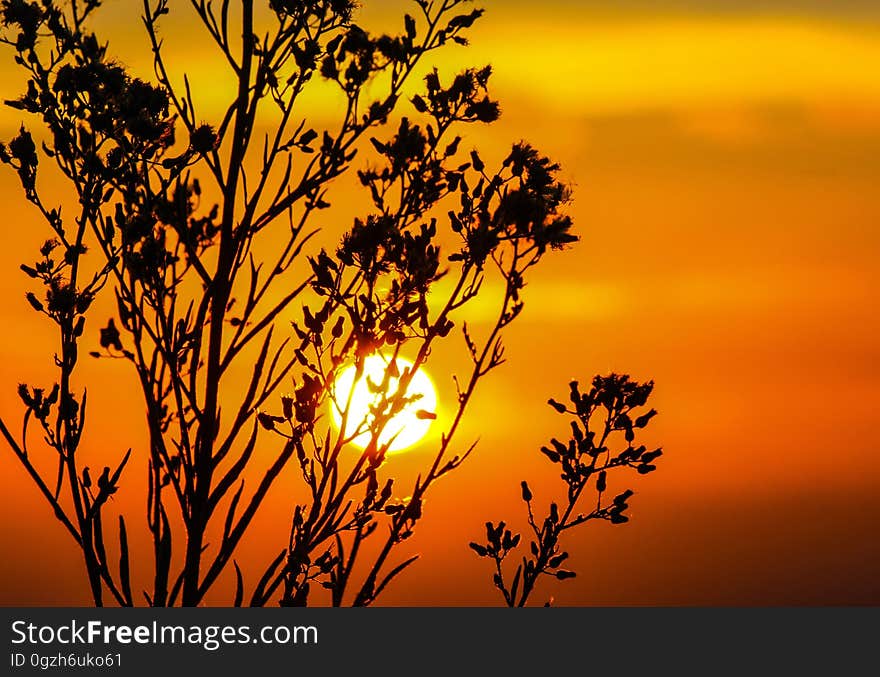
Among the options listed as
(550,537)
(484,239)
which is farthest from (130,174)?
(550,537)

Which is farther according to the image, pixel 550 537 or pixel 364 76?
pixel 550 537

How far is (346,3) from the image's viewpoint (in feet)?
22.9

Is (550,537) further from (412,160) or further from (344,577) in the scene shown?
(412,160)

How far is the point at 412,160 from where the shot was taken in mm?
6895

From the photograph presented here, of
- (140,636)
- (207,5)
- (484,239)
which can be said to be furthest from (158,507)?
(207,5)

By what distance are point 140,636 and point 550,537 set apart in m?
2.66

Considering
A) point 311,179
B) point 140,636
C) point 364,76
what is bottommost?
point 140,636

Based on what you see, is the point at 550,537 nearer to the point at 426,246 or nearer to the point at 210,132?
the point at 426,246

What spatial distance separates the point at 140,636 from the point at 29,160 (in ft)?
9.00

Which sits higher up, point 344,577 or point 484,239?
point 484,239

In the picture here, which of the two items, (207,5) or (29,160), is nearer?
(207,5)

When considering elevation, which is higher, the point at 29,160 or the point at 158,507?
the point at 29,160

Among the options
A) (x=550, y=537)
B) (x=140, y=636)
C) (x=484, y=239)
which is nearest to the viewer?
(x=484, y=239)

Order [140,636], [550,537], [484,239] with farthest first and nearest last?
[550,537] → [140,636] → [484,239]
